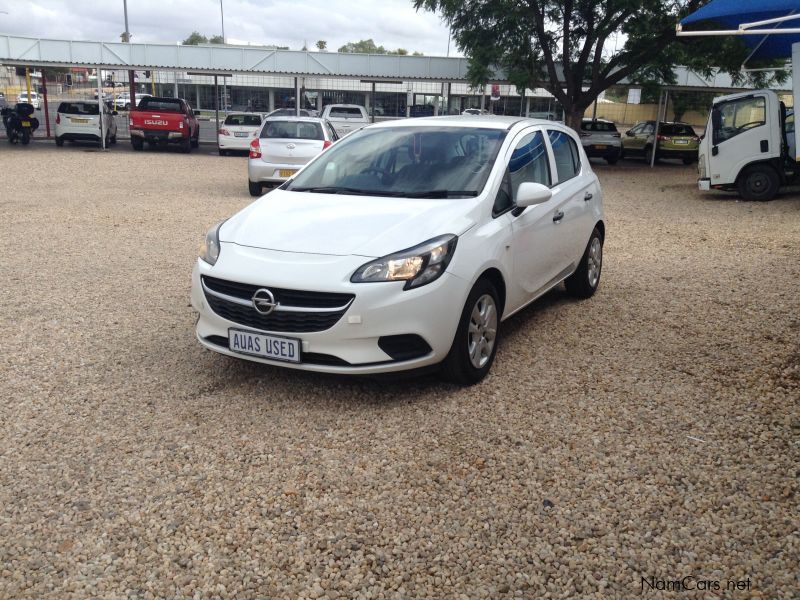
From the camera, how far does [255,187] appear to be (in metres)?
14.1

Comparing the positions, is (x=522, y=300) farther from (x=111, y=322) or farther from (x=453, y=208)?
(x=111, y=322)

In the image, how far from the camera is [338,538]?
3.01 m

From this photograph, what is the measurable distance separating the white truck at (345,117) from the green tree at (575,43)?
159 inches

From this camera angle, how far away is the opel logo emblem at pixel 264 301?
4.05 meters

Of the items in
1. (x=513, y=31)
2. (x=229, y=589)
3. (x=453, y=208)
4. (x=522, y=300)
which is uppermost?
(x=513, y=31)

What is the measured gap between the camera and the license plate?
407 centimetres

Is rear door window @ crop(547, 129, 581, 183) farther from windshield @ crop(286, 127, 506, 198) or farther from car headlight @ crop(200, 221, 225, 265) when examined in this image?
car headlight @ crop(200, 221, 225, 265)

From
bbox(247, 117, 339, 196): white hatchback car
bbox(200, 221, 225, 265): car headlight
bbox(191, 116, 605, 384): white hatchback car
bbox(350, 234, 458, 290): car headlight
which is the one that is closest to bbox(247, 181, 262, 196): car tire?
bbox(247, 117, 339, 196): white hatchback car

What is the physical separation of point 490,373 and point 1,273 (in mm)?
5260

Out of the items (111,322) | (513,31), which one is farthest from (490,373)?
(513,31)

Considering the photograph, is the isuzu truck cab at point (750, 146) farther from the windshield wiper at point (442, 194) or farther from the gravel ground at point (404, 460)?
the windshield wiper at point (442, 194)

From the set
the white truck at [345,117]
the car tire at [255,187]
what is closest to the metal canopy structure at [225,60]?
the white truck at [345,117]

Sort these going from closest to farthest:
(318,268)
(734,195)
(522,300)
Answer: (318,268)
(522,300)
(734,195)

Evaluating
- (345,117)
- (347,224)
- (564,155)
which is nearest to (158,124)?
(345,117)
